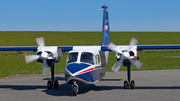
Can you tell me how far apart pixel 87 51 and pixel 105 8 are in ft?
34.5

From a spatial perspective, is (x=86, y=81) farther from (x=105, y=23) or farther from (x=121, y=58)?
(x=105, y=23)

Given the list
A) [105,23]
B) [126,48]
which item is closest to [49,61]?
[126,48]

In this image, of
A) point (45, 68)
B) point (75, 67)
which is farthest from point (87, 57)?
point (45, 68)

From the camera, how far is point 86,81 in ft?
52.7

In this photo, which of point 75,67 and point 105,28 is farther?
point 105,28

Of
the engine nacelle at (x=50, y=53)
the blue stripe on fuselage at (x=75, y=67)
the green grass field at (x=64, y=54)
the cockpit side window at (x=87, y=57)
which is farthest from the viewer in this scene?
the green grass field at (x=64, y=54)

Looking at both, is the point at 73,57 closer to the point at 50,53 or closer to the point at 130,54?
the point at 50,53

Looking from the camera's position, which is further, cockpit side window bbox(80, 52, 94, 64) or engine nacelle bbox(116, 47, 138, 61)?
engine nacelle bbox(116, 47, 138, 61)

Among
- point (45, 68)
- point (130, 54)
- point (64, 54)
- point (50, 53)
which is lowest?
point (64, 54)

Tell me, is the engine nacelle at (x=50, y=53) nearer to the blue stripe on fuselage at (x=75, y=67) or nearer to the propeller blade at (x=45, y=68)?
the propeller blade at (x=45, y=68)

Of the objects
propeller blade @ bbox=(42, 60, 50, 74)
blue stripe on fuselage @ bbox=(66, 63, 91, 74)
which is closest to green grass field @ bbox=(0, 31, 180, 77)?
propeller blade @ bbox=(42, 60, 50, 74)

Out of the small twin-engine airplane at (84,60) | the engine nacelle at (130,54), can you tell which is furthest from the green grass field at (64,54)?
the engine nacelle at (130,54)

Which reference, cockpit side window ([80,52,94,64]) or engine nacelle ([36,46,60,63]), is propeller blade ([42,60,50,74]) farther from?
cockpit side window ([80,52,94,64])

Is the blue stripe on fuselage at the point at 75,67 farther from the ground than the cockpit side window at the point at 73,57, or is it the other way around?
the cockpit side window at the point at 73,57
